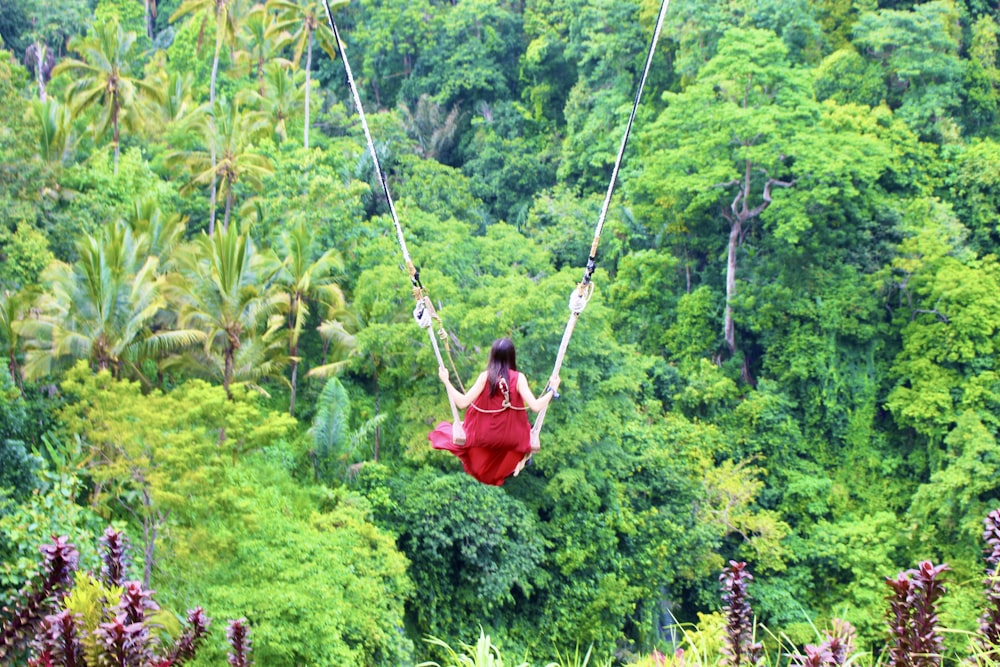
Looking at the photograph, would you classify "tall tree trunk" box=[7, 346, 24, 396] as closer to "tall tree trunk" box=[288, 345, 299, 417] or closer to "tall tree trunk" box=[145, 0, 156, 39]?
"tall tree trunk" box=[288, 345, 299, 417]

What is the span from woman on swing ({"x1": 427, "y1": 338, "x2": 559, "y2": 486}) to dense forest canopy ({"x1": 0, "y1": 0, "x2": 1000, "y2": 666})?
431 cm

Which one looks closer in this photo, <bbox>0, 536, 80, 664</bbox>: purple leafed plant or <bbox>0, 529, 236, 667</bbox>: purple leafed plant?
<bbox>0, 529, 236, 667</bbox>: purple leafed plant

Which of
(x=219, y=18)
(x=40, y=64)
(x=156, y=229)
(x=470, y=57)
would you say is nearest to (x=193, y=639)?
(x=156, y=229)

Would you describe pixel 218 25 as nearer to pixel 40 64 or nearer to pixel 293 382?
pixel 40 64

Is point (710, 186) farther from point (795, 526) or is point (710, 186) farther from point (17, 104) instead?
point (17, 104)

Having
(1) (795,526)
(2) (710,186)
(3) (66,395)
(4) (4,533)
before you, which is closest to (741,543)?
(1) (795,526)

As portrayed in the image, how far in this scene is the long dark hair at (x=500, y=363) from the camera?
16.3ft

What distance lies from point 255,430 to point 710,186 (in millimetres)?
10949

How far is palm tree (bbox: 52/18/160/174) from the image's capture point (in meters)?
19.3

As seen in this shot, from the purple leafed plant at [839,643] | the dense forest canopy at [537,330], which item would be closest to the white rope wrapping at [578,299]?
the purple leafed plant at [839,643]

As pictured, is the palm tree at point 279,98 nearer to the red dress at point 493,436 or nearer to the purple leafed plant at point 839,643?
the red dress at point 493,436

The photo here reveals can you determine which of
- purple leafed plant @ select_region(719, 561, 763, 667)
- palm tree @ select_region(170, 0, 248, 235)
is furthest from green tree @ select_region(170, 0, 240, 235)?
purple leafed plant @ select_region(719, 561, 763, 667)

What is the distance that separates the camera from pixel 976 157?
19219 millimetres

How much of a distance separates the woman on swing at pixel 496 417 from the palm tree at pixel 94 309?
319 inches
